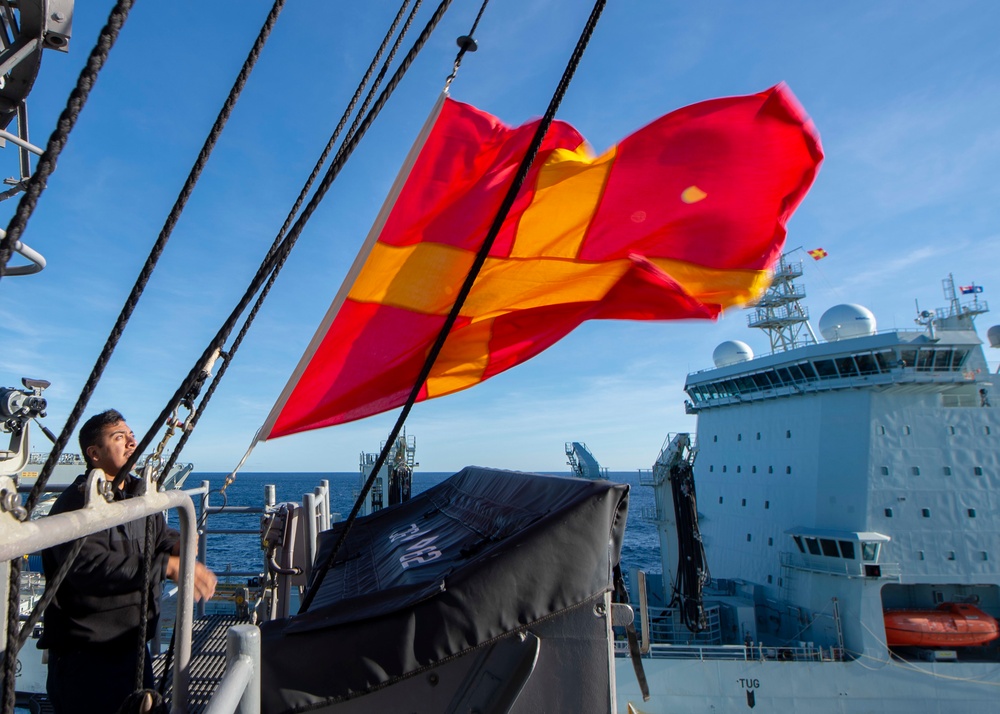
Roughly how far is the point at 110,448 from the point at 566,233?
285 centimetres

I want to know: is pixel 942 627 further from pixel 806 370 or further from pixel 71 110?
pixel 71 110

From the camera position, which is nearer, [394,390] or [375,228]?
[375,228]

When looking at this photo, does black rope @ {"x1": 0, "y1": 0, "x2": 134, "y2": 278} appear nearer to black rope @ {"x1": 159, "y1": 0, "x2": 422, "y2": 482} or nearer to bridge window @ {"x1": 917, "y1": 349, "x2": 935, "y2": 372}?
black rope @ {"x1": 159, "y1": 0, "x2": 422, "y2": 482}

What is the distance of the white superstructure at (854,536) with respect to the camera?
13.3 metres

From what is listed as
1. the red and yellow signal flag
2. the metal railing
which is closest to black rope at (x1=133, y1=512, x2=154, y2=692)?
the metal railing

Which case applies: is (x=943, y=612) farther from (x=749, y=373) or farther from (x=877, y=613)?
(x=749, y=373)

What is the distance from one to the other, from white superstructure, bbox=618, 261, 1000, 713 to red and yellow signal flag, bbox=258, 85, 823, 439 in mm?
12229

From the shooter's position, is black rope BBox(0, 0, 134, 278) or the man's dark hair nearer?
black rope BBox(0, 0, 134, 278)

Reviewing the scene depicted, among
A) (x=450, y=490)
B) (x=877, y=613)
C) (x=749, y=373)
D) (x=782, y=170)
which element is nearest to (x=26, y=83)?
(x=450, y=490)

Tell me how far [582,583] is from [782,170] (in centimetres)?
292

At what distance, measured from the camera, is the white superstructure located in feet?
43.5

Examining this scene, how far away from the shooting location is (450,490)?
4.41m

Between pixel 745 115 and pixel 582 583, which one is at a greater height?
pixel 745 115

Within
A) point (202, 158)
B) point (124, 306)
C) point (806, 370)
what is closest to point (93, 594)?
point (124, 306)
